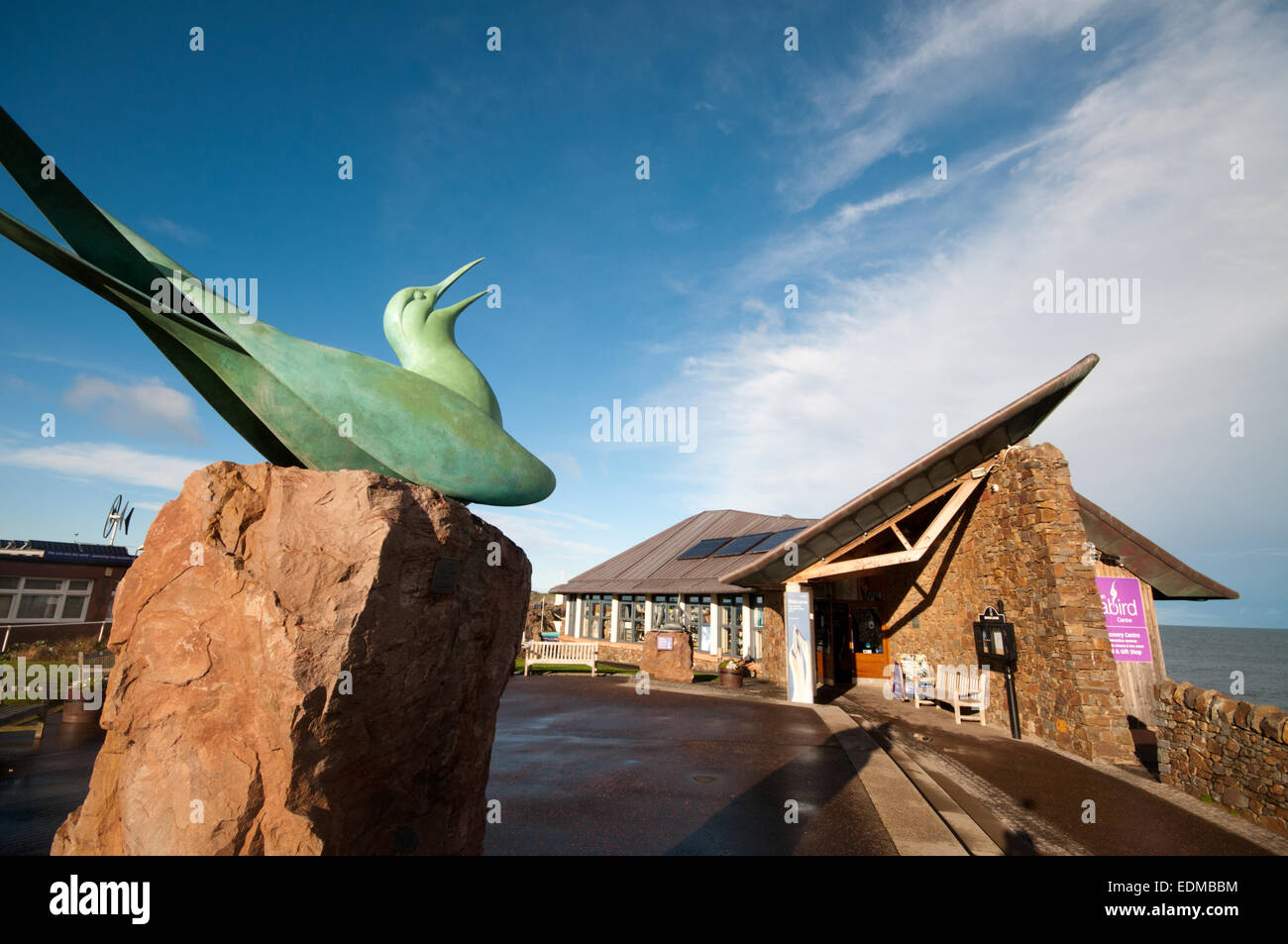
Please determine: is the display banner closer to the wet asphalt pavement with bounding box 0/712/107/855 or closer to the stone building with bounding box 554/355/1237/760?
the stone building with bounding box 554/355/1237/760

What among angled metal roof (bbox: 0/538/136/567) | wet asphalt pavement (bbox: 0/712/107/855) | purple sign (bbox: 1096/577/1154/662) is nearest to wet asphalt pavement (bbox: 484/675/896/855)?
wet asphalt pavement (bbox: 0/712/107/855)

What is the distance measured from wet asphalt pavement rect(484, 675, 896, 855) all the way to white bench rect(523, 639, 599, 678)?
635 centimetres

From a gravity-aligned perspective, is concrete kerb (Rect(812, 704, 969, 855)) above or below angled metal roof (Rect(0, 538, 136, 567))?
below

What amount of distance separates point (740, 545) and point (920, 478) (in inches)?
351

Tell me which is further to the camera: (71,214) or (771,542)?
(771,542)

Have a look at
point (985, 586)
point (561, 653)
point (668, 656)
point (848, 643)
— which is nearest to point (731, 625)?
point (668, 656)

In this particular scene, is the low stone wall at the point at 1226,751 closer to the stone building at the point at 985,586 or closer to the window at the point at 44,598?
the stone building at the point at 985,586

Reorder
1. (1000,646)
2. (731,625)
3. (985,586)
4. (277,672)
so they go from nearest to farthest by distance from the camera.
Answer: (277,672) → (1000,646) → (985,586) → (731,625)

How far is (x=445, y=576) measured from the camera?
127 inches

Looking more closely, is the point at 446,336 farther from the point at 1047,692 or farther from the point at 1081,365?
the point at 1047,692

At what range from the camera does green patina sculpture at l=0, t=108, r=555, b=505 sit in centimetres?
→ 306

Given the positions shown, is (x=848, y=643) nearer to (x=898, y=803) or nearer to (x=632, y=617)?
(x=632, y=617)
